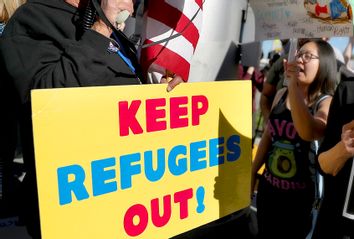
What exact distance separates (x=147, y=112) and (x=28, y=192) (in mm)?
466

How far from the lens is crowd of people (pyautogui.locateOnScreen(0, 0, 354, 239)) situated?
1088mm

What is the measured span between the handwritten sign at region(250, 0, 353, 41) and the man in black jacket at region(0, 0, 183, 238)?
88 centimetres

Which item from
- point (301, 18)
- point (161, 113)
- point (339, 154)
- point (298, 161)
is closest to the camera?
point (161, 113)

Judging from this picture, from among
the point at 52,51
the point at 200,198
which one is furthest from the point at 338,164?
the point at 52,51

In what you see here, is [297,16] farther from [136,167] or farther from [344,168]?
[136,167]

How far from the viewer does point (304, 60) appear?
2.13m

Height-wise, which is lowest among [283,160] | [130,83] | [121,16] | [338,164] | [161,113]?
[283,160]

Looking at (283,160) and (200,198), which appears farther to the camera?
(283,160)

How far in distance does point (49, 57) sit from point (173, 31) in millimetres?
546

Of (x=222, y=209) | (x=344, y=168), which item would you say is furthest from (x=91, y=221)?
(x=344, y=168)

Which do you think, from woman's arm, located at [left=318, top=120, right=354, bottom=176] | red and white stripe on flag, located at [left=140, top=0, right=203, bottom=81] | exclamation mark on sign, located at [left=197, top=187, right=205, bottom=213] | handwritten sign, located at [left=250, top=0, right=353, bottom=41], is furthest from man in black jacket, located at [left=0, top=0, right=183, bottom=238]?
handwritten sign, located at [left=250, top=0, right=353, bottom=41]

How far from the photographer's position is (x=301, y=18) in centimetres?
181

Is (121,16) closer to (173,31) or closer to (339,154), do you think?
(173,31)

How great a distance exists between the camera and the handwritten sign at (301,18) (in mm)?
1641
